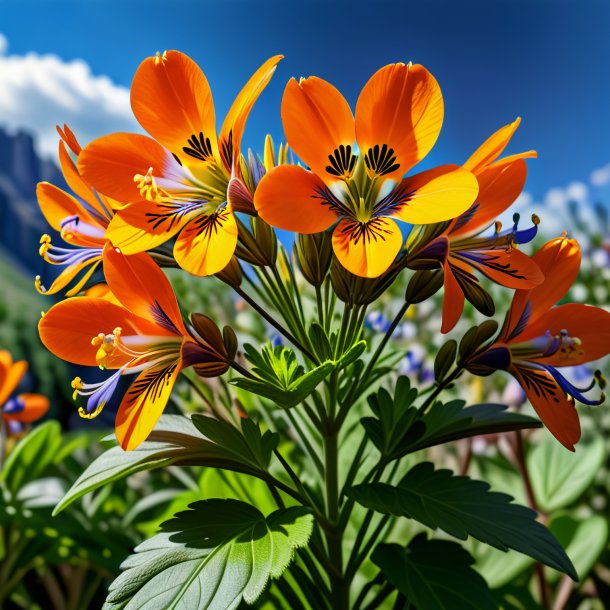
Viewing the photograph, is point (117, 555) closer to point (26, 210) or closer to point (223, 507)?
point (223, 507)

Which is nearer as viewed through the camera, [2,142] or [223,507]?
[223,507]

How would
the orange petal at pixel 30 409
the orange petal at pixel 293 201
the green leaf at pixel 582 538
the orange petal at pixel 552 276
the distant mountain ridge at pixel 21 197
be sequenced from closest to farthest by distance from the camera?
the orange petal at pixel 293 201, the orange petal at pixel 552 276, the green leaf at pixel 582 538, the orange petal at pixel 30 409, the distant mountain ridge at pixel 21 197

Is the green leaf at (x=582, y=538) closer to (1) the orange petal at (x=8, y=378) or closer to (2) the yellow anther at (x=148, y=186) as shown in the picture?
(2) the yellow anther at (x=148, y=186)

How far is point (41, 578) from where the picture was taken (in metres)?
1.18

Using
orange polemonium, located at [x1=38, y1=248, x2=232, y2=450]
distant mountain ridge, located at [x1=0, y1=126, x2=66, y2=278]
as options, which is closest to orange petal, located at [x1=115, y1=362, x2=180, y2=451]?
orange polemonium, located at [x1=38, y1=248, x2=232, y2=450]

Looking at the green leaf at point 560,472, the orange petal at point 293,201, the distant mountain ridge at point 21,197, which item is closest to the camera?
the orange petal at point 293,201

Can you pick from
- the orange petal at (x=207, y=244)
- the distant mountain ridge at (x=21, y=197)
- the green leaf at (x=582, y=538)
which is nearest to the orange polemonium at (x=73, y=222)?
the orange petal at (x=207, y=244)

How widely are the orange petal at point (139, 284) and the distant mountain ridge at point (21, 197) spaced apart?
12.9 feet

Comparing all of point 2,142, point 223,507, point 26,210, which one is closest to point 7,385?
point 223,507

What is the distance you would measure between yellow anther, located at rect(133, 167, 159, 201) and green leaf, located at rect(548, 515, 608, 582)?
78cm

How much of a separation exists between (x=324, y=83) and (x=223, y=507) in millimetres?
375

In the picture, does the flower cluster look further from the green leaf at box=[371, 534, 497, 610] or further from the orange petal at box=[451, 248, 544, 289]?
the green leaf at box=[371, 534, 497, 610]

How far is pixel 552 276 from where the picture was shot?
1.84ft

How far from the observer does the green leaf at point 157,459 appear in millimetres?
533
